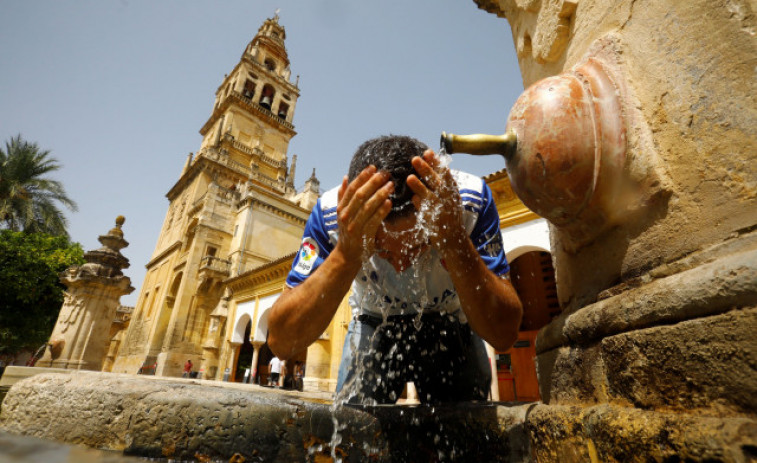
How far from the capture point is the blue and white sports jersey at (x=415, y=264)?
1.87 meters

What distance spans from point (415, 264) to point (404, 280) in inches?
5.4

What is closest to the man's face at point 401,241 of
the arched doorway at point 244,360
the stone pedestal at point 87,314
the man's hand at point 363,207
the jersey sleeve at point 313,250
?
the man's hand at point 363,207

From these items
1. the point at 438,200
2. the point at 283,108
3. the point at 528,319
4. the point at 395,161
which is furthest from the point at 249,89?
the point at 438,200

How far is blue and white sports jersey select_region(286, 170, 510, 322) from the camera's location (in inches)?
73.7

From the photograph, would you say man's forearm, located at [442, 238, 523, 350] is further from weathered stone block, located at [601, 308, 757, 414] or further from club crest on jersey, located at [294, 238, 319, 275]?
club crest on jersey, located at [294, 238, 319, 275]

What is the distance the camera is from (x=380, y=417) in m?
1.55

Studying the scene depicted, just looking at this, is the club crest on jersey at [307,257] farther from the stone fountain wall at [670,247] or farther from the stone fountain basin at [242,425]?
the stone fountain wall at [670,247]

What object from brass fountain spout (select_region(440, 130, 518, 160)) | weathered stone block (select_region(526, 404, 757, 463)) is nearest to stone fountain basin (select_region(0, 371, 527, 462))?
weathered stone block (select_region(526, 404, 757, 463))

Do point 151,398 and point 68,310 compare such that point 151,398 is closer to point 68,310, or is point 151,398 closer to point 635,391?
point 635,391

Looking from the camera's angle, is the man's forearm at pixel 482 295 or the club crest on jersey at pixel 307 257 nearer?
the man's forearm at pixel 482 295

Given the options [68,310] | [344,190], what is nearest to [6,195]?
[68,310]

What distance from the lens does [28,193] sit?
66.1 ft

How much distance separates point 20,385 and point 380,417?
184 centimetres

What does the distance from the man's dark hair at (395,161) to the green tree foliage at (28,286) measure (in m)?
23.5
